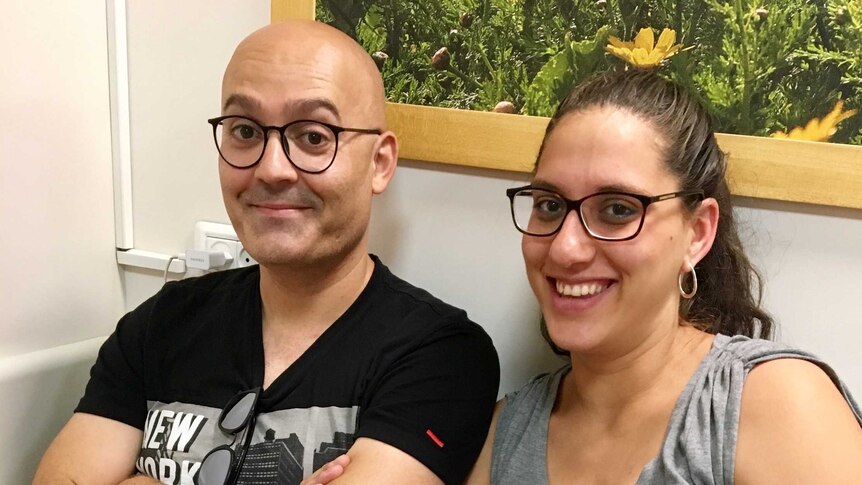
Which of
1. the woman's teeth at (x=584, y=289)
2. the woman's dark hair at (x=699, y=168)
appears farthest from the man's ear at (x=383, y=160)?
the woman's teeth at (x=584, y=289)

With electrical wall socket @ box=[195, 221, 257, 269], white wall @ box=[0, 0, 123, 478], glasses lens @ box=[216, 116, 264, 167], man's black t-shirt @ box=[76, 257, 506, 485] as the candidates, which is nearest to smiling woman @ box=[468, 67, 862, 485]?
man's black t-shirt @ box=[76, 257, 506, 485]

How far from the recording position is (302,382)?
3.84 feet

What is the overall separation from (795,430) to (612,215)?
332mm

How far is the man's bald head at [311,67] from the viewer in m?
1.17

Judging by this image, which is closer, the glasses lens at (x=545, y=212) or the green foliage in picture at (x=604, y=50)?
the glasses lens at (x=545, y=212)

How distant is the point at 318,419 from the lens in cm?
114

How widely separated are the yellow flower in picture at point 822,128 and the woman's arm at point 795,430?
15.5 inches

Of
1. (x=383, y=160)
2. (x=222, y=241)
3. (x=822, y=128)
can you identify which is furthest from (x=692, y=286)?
(x=222, y=241)

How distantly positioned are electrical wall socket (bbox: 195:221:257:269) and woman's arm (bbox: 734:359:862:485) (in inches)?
39.8

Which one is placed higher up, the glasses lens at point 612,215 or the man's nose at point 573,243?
the glasses lens at point 612,215

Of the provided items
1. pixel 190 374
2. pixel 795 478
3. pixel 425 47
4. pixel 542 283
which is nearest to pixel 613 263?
pixel 542 283

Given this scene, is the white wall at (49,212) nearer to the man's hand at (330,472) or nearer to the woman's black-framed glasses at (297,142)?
the woman's black-framed glasses at (297,142)

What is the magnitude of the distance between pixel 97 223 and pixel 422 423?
3.16ft

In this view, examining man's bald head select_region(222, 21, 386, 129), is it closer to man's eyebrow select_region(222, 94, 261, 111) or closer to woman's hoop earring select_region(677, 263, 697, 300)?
man's eyebrow select_region(222, 94, 261, 111)
